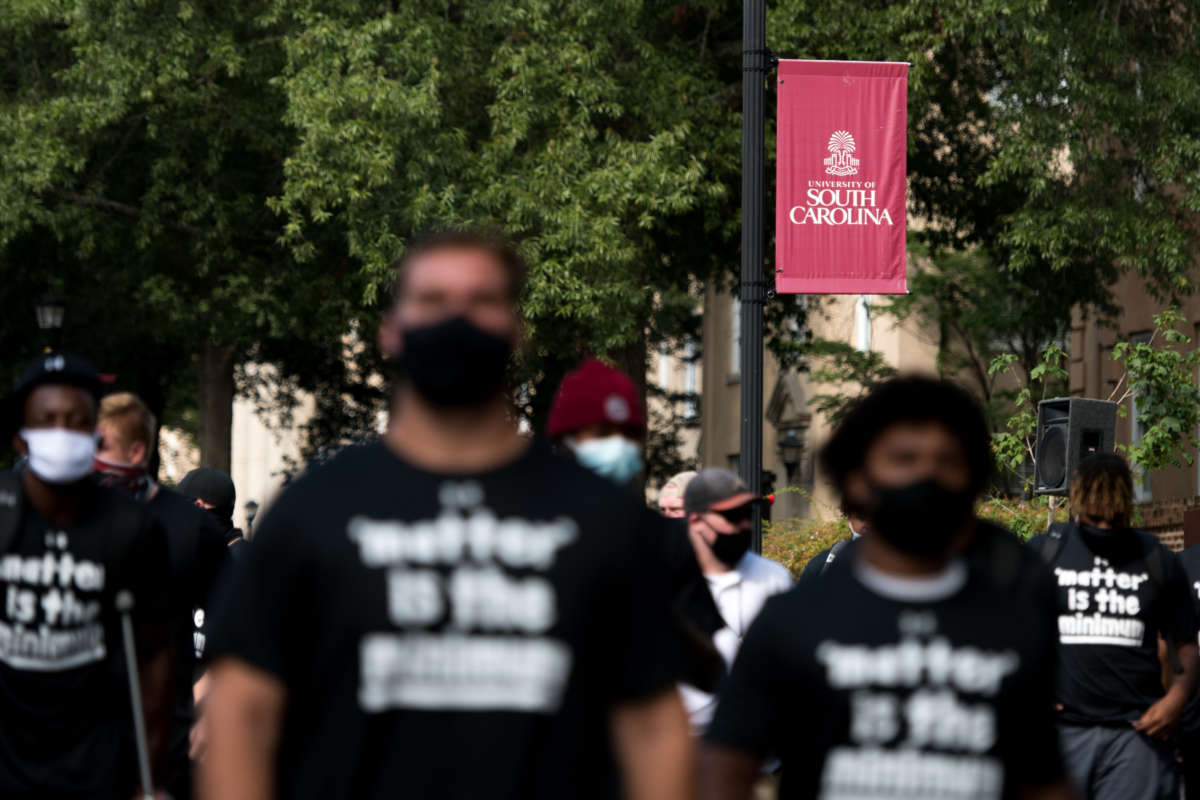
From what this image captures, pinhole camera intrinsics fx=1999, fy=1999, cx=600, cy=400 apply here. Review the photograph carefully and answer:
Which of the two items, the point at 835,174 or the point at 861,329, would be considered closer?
the point at 835,174

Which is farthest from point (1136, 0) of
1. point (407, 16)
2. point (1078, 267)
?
point (407, 16)

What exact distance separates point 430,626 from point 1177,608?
17.7 ft

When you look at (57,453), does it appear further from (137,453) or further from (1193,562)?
(1193,562)

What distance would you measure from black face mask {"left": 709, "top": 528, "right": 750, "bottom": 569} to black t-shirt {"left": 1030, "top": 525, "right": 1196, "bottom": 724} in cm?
200

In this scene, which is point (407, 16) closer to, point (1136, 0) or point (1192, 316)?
point (1136, 0)

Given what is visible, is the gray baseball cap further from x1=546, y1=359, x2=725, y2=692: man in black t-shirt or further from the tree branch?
the tree branch

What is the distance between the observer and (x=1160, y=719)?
25.7 feet

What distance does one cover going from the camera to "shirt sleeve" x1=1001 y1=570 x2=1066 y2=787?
3.45m

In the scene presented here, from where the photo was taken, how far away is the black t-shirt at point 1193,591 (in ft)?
28.7

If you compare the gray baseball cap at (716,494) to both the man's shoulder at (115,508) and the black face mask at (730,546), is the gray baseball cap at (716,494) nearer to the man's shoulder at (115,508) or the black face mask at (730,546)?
the black face mask at (730,546)

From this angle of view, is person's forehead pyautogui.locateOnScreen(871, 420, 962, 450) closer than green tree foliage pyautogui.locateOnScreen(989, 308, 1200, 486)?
Yes

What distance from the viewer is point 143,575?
5.52 meters

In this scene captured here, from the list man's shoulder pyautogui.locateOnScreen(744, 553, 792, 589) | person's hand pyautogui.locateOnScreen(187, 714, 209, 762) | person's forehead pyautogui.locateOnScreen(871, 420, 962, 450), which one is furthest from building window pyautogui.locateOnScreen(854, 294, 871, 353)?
person's forehead pyautogui.locateOnScreen(871, 420, 962, 450)

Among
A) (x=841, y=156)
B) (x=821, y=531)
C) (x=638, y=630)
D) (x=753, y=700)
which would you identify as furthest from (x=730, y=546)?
(x=821, y=531)
